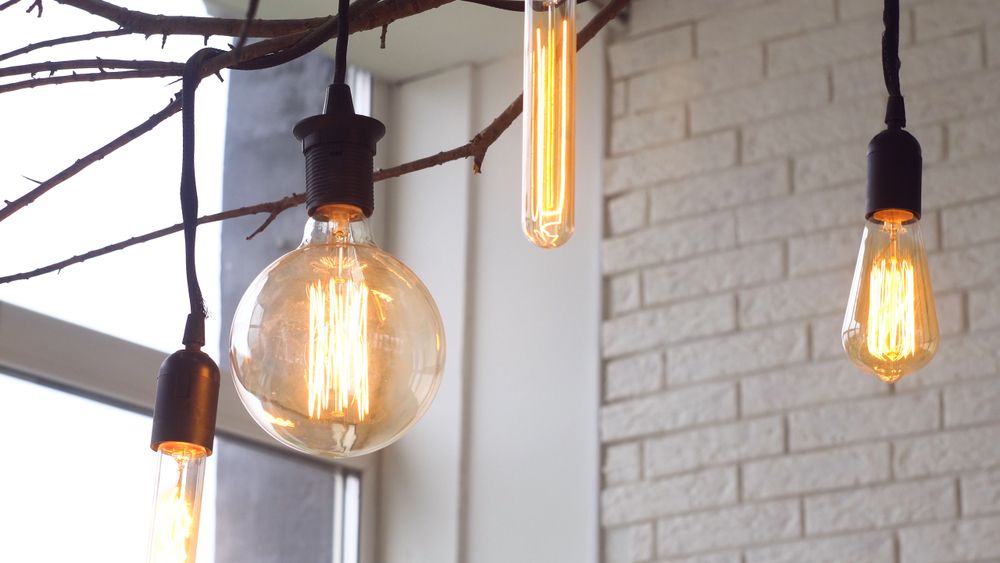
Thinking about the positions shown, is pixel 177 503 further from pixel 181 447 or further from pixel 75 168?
pixel 75 168

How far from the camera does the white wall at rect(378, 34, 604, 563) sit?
253cm

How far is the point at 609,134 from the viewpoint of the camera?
262 centimetres

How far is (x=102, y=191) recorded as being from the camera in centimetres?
233

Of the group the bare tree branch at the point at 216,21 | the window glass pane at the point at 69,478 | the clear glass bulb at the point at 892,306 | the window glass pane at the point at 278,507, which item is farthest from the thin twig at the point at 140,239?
the window glass pane at the point at 278,507

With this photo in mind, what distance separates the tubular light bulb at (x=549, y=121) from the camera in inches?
27.5

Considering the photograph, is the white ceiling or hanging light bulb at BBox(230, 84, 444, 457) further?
the white ceiling

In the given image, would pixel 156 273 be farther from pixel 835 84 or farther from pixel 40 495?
pixel 835 84

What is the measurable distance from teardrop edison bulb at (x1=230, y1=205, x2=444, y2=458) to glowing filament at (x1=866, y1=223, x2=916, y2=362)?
292 mm

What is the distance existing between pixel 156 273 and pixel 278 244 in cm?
33

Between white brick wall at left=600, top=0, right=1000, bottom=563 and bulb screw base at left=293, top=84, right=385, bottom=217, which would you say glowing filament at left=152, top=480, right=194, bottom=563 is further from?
white brick wall at left=600, top=0, right=1000, bottom=563

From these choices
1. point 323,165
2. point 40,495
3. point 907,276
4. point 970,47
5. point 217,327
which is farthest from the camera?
point 217,327

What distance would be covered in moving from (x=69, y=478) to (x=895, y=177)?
5.18ft

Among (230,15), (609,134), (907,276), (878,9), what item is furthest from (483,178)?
(907,276)

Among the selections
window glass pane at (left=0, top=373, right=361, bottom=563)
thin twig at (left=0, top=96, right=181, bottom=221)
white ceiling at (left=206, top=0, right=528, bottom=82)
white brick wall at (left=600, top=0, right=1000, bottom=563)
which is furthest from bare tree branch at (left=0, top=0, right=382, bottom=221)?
white ceiling at (left=206, top=0, right=528, bottom=82)
